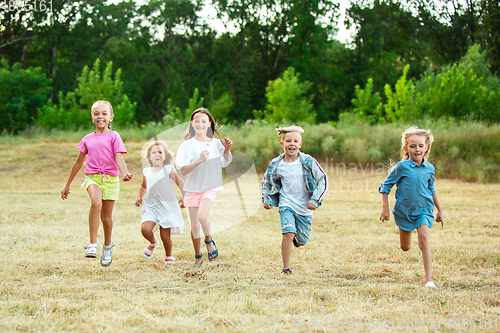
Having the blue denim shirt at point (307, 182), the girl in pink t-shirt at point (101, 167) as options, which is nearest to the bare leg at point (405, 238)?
the blue denim shirt at point (307, 182)

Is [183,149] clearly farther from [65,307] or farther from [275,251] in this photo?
[65,307]

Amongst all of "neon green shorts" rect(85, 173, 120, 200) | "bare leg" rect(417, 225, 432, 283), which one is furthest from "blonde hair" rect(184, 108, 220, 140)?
"bare leg" rect(417, 225, 432, 283)

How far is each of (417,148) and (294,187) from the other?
1432 mm

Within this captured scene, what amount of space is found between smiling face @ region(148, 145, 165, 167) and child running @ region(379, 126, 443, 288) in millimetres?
2781

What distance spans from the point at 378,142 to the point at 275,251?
1481cm

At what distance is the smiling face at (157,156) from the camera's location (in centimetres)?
602

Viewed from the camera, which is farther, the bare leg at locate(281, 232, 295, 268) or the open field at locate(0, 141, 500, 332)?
the bare leg at locate(281, 232, 295, 268)

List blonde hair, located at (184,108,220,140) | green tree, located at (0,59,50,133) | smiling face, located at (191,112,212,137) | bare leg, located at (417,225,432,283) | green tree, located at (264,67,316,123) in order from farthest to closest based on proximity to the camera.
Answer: green tree, located at (0,59,50,133)
green tree, located at (264,67,316,123)
blonde hair, located at (184,108,220,140)
smiling face, located at (191,112,212,137)
bare leg, located at (417,225,432,283)

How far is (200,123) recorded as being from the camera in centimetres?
596

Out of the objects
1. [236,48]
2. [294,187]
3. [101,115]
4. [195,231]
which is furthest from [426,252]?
[236,48]

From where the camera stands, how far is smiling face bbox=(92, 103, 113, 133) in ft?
18.8

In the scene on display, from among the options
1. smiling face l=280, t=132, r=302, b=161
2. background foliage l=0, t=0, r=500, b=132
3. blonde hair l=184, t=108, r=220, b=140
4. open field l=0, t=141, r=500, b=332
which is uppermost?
background foliage l=0, t=0, r=500, b=132

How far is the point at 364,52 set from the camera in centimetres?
4394

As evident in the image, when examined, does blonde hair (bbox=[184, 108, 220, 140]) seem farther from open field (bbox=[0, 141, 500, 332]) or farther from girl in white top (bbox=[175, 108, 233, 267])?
open field (bbox=[0, 141, 500, 332])
